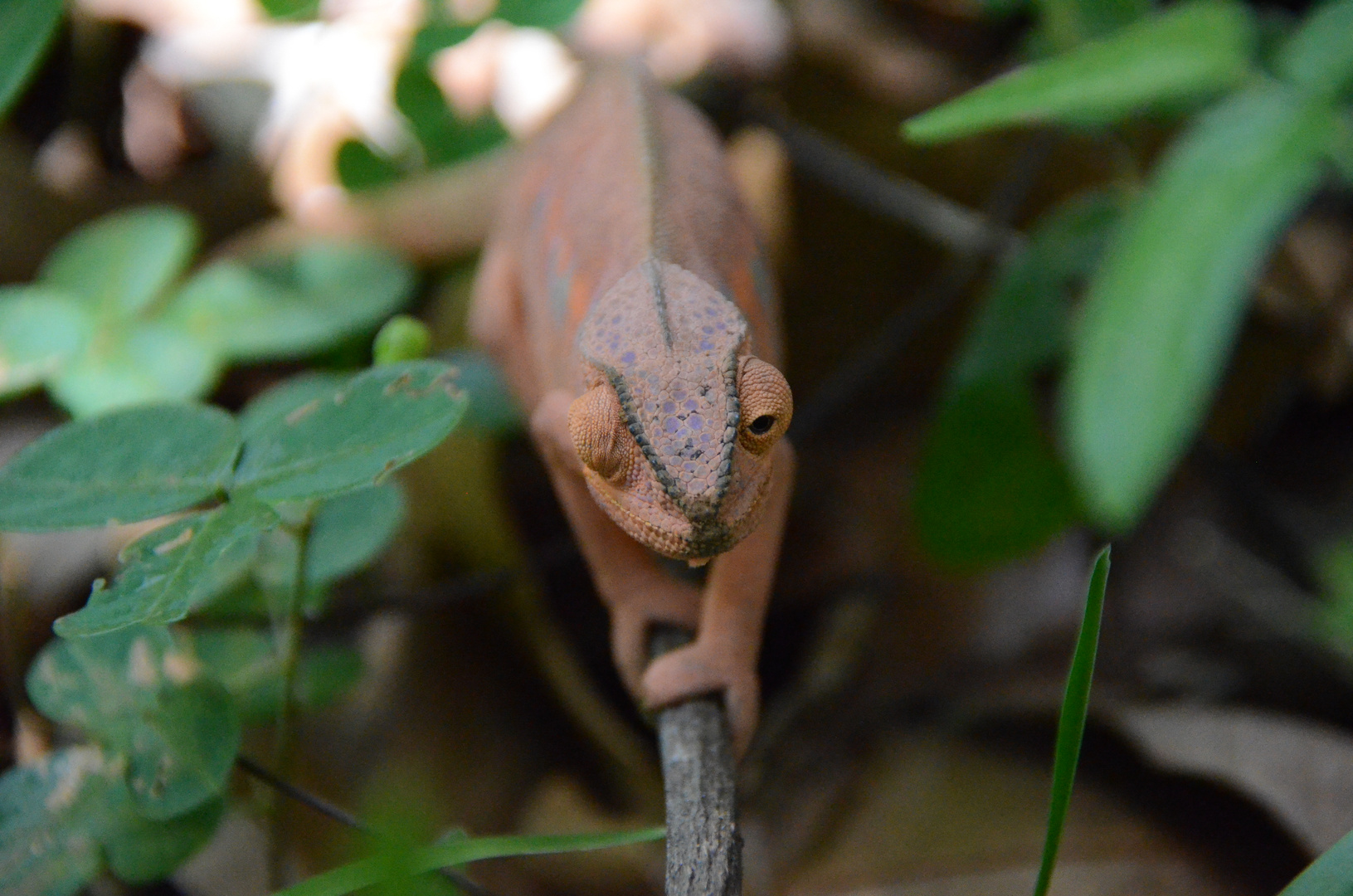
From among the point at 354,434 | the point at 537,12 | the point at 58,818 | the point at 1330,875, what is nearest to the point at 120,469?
the point at 354,434

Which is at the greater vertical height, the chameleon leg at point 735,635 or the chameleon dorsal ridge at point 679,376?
the chameleon dorsal ridge at point 679,376

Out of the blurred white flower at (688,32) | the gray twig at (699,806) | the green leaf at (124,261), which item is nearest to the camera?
the gray twig at (699,806)

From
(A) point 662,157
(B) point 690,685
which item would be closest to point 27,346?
(A) point 662,157

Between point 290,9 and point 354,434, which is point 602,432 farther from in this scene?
point 290,9

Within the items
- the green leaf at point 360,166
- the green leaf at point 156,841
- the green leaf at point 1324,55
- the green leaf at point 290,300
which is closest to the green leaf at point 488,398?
the green leaf at point 290,300

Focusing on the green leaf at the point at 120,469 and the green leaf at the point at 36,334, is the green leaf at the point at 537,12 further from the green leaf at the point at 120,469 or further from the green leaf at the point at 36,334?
the green leaf at the point at 36,334

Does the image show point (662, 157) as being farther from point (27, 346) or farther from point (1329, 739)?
point (1329, 739)

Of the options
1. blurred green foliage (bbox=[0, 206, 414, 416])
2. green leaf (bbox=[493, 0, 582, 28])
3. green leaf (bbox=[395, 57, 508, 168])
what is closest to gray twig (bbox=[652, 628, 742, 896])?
green leaf (bbox=[493, 0, 582, 28])
